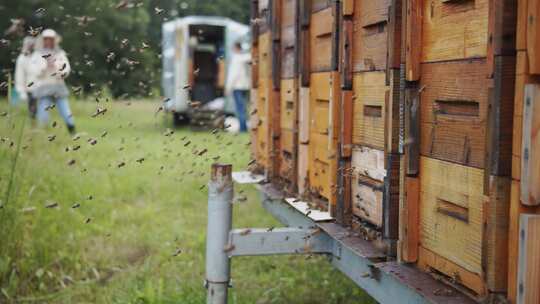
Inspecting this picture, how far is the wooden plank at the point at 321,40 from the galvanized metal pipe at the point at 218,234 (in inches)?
29.9

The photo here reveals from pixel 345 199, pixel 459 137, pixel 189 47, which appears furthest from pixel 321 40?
pixel 189 47

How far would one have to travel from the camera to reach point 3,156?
4.38 meters

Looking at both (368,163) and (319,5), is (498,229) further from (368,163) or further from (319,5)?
(319,5)

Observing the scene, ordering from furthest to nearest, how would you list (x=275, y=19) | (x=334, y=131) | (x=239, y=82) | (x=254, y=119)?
(x=239, y=82) → (x=254, y=119) → (x=275, y=19) → (x=334, y=131)

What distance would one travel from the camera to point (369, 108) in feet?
8.91

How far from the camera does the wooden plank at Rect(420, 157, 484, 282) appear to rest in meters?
1.96

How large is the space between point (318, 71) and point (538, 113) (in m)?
1.73

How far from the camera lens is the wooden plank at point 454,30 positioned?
1935 mm

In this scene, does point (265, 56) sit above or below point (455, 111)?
above

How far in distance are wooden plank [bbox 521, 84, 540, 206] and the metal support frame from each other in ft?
2.02

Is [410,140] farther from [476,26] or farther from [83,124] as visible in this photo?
[83,124]

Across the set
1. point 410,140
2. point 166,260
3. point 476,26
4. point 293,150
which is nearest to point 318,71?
point 293,150

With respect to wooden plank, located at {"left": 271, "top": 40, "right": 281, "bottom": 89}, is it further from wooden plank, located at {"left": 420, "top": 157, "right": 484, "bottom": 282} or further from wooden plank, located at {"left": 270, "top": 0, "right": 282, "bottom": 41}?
wooden plank, located at {"left": 420, "top": 157, "right": 484, "bottom": 282}

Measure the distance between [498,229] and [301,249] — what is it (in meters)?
1.18
